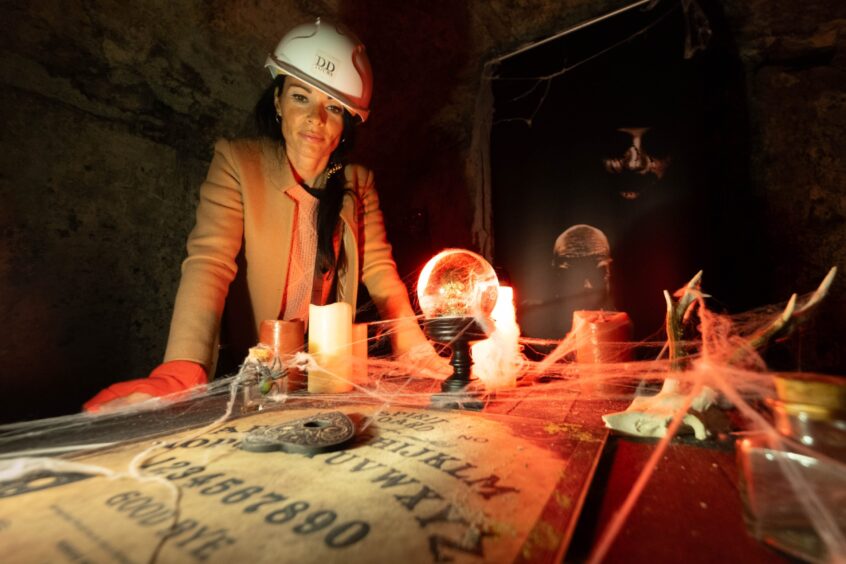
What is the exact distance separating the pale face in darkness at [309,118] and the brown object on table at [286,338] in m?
1.18

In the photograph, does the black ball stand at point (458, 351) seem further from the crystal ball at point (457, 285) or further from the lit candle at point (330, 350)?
the lit candle at point (330, 350)

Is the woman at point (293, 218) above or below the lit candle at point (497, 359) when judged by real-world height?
above

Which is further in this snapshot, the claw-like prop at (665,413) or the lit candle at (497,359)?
the lit candle at (497,359)

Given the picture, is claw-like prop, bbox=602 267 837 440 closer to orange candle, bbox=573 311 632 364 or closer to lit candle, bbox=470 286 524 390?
orange candle, bbox=573 311 632 364

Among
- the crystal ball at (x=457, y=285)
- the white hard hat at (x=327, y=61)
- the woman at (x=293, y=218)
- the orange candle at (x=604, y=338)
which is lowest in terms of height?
the orange candle at (x=604, y=338)

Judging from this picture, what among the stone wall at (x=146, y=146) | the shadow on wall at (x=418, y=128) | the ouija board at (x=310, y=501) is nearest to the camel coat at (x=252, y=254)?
the stone wall at (x=146, y=146)

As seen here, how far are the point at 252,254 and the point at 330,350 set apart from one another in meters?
1.10

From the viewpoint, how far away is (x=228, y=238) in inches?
90.0

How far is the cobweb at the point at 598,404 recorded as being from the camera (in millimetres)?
624

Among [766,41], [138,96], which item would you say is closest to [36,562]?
[138,96]

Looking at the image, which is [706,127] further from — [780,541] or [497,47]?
[780,541]

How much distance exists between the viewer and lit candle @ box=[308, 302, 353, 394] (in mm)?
1746

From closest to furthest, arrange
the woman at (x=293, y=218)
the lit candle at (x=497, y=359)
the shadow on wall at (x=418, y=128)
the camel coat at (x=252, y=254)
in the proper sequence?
the lit candle at (x=497, y=359) → the camel coat at (x=252, y=254) → the woman at (x=293, y=218) → the shadow on wall at (x=418, y=128)

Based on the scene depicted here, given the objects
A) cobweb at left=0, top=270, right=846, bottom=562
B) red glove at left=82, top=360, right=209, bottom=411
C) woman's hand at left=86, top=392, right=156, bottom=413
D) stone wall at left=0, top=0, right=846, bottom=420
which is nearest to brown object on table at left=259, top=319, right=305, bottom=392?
cobweb at left=0, top=270, right=846, bottom=562
